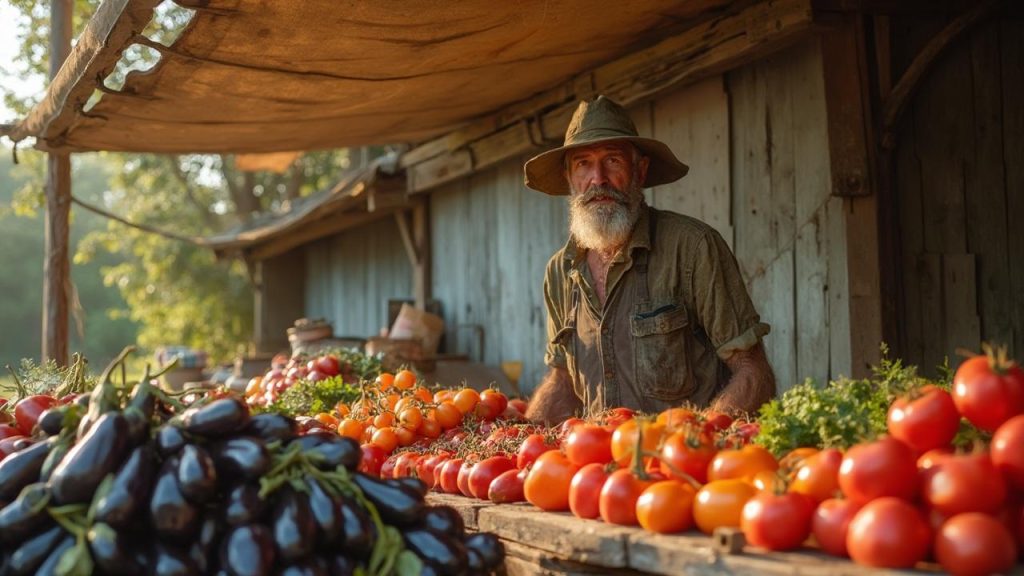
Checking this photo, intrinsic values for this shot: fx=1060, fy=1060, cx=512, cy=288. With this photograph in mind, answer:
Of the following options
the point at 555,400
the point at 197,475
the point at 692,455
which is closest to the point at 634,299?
the point at 555,400

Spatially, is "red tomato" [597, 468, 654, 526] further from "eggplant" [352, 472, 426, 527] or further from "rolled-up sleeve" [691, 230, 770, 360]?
"rolled-up sleeve" [691, 230, 770, 360]

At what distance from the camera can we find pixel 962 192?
5273 mm

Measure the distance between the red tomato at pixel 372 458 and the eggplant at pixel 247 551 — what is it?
1.40m

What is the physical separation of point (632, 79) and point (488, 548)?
13.6ft

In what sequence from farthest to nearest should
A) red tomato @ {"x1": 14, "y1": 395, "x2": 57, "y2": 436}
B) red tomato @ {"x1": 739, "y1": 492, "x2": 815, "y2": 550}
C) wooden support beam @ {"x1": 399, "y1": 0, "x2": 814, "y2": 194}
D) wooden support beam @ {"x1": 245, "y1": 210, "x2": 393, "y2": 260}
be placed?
1. wooden support beam @ {"x1": 245, "y1": 210, "x2": 393, "y2": 260}
2. wooden support beam @ {"x1": 399, "y1": 0, "x2": 814, "y2": 194}
3. red tomato @ {"x1": 14, "y1": 395, "x2": 57, "y2": 436}
4. red tomato @ {"x1": 739, "y1": 492, "x2": 815, "y2": 550}

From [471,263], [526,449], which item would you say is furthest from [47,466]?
[471,263]

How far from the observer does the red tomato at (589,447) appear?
2.94m

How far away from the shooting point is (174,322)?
21953 mm

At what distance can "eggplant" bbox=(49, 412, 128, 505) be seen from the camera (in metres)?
2.36

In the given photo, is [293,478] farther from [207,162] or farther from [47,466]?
[207,162]

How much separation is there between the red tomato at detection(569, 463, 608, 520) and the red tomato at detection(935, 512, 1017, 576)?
36.2 inches

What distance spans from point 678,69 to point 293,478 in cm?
411

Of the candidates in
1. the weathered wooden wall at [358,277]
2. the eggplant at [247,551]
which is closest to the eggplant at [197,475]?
the eggplant at [247,551]

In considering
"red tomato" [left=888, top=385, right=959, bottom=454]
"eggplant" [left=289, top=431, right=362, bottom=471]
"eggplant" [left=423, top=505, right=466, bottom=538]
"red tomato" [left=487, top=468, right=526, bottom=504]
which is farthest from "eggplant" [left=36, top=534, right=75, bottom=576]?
"red tomato" [left=888, top=385, right=959, bottom=454]
